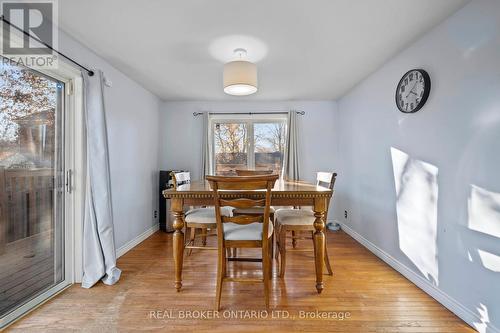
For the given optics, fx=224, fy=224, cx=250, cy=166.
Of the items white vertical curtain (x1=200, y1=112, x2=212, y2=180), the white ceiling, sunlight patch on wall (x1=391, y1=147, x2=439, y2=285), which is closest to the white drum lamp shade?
the white ceiling

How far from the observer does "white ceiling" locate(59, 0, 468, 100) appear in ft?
5.43

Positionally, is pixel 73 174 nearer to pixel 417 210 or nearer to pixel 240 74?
pixel 240 74

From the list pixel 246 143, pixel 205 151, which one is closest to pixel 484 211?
pixel 246 143

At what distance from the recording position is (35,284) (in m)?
1.82

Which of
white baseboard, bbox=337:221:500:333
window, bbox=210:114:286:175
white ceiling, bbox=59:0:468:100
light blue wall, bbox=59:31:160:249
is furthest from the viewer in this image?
window, bbox=210:114:286:175

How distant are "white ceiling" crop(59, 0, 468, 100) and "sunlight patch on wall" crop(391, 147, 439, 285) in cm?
119

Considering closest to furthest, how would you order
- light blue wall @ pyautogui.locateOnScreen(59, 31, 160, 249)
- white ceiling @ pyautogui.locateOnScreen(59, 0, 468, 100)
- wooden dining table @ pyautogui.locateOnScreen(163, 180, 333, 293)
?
1. white ceiling @ pyautogui.locateOnScreen(59, 0, 468, 100)
2. wooden dining table @ pyautogui.locateOnScreen(163, 180, 333, 293)
3. light blue wall @ pyautogui.locateOnScreen(59, 31, 160, 249)

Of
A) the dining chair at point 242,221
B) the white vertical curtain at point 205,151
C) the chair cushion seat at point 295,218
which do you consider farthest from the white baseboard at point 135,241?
the chair cushion seat at point 295,218

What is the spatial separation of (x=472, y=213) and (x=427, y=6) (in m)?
1.52

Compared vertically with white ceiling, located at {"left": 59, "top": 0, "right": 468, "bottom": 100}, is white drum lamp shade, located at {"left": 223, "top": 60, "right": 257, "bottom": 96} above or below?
below

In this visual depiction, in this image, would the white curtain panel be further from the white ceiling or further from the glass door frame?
the white ceiling

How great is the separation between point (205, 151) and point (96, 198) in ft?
6.68

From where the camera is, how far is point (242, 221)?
1.65 metres

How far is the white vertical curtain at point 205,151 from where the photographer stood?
394cm
